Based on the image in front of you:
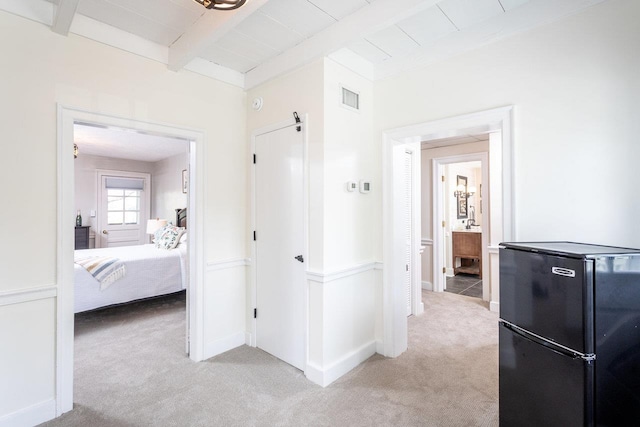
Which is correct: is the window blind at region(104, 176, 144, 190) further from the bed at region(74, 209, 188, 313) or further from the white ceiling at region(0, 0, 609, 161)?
the white ceiling at region(0, 0, 609, 161)

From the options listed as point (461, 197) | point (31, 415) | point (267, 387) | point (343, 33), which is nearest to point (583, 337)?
point (267, 387)

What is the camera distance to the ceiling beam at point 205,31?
1.90 meters

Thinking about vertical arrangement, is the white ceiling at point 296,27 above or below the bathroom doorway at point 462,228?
above

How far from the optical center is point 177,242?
4875mm

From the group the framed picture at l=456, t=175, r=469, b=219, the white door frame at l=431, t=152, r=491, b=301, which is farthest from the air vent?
the framed picture at l=456, t=175, r=469, b=219

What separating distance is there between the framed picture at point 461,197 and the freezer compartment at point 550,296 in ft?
19.2

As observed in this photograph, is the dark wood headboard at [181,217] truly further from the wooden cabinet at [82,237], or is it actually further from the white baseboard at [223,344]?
the white baseboard at [223,344]

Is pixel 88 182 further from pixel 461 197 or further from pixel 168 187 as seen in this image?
pixel 461 197

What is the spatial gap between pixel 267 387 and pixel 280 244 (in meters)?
1.15

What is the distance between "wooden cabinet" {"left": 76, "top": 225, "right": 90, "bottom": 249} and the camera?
620 cm

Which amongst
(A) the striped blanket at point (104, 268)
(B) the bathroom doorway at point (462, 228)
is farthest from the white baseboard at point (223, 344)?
(B) the bathroom doorway at point (462, 228)

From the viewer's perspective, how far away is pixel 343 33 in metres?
2.21

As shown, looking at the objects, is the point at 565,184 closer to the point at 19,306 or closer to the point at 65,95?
the point at 65,95

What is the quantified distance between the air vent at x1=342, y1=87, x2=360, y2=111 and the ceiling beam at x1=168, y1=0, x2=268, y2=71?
1.01 m
